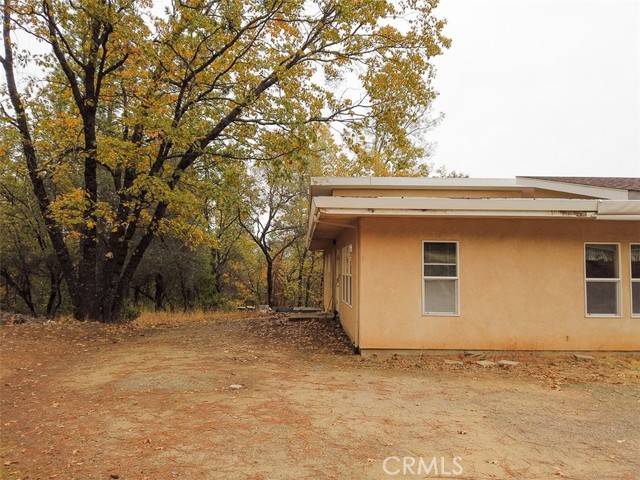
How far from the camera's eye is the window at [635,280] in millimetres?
9352

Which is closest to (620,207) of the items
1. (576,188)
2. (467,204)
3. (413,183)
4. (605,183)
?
(576,188)

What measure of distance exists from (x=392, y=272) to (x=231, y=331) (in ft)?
20.0

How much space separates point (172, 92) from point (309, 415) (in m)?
12.2

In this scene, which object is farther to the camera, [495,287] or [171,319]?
[171,319]

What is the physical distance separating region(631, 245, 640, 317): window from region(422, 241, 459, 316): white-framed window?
11.5 feet

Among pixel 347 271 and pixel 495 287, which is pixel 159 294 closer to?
pixel 347 271

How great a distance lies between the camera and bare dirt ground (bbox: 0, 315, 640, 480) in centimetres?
407

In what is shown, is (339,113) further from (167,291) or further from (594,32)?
(167,291)

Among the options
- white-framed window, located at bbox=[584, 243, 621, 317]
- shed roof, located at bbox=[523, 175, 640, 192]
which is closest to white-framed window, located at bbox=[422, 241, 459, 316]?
white-framed window, located at bbox=[584, 243, 621, 317]

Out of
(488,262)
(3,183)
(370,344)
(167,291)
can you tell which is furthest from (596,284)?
(167,291)

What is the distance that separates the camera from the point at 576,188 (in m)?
10.9

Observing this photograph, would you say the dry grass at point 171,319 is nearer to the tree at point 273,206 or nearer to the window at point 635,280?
the tree at point 273,206

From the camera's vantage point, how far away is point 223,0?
12.4 metres

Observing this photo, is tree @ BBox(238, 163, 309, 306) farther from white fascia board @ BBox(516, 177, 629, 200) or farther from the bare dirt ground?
the bare dirt ground
